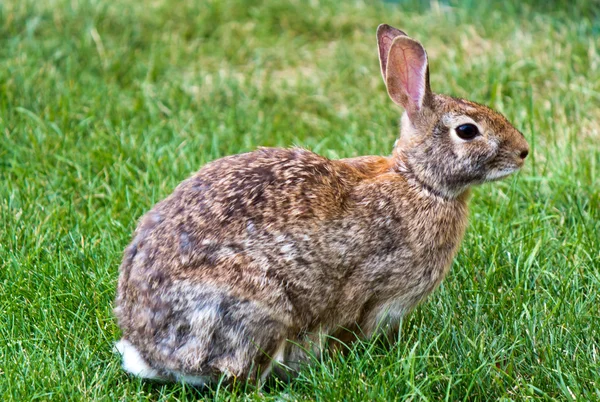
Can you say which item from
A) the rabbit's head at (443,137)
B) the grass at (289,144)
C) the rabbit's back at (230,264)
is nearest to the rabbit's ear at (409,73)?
the rabbit's head at (443,137)

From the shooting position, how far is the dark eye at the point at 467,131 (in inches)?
159

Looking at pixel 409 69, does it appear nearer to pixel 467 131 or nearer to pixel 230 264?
pixel 467 131

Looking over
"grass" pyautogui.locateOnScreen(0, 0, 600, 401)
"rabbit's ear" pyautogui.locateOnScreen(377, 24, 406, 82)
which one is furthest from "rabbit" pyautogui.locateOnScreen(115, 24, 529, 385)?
"rabbit's ear" pyautogui.locateOnScreen(377, 24, 406, 82)

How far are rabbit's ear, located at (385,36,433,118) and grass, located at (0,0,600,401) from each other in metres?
0.85

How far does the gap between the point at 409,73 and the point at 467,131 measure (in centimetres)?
37

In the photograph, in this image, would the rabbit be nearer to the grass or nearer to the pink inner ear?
the pink inner ear

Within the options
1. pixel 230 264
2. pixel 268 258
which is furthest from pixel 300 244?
pixel 230 264

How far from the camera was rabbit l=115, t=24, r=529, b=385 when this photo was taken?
367 centimetres

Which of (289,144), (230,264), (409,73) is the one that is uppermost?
(409,73)

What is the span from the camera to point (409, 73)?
4.19 metres

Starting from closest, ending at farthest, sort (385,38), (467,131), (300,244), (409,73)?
1. (300,244)
2. (467,131)
3. (409,73)
4. (385,38)

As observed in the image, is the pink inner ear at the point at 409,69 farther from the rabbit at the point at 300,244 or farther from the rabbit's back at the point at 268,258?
the rabbit's back at the point at 268,258

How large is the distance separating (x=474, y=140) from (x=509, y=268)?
0.79 metres

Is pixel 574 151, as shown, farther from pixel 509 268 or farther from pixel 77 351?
pixel 77 351
